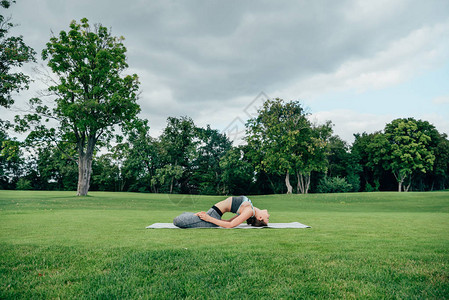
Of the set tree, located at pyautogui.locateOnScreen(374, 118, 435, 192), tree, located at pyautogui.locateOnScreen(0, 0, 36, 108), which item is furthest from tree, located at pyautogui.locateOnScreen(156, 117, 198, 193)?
tree, located at pyautogui.locateOnScreen(374, 118, 435, 192)

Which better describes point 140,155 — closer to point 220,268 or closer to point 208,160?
point 208,160

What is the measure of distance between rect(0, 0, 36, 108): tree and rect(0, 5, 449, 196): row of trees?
0.09 metres

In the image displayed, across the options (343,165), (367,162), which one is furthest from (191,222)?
(367,162)

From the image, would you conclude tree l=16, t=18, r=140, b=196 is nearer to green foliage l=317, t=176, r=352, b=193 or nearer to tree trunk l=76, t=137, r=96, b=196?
tree trunk l=76, t=137, r=96, b=196

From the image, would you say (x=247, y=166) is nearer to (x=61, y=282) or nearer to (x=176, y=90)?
(x=176, y=90)

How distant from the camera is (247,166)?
52656 mm

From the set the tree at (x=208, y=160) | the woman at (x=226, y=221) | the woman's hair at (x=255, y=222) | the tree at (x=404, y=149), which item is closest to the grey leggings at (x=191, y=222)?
the woman at (x=226, y=221)

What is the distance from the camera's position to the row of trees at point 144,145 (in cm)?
2903

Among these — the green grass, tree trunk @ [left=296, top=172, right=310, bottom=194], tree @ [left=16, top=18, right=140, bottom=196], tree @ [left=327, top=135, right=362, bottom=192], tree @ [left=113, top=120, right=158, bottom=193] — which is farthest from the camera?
tree @ [left=327, top=135, right=362, bottom=192]

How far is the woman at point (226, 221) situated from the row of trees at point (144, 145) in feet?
79.6

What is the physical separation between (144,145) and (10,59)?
19.9 metres

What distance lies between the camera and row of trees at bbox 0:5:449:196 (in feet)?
95.2

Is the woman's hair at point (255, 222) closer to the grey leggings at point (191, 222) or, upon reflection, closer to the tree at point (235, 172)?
the grey leggings at point (191, 222)

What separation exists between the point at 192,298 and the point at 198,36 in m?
21.2
